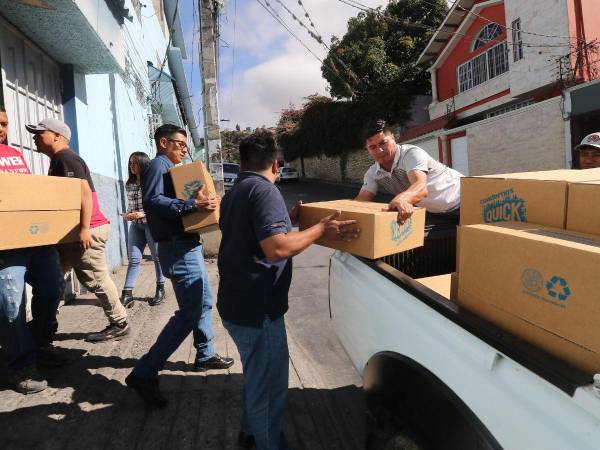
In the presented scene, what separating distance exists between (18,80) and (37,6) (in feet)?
2.74

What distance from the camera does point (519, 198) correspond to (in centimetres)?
167

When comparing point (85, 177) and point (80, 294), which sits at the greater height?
point (85, 177)

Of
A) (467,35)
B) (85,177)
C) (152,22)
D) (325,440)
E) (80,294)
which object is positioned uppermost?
(467,35)

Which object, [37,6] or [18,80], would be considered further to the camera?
[18,80]

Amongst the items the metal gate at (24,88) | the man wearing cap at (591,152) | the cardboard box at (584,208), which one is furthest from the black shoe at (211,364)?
the man wearing cap at (591,152)

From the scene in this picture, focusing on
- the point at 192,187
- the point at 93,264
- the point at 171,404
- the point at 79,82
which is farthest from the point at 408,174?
the point at 79,82

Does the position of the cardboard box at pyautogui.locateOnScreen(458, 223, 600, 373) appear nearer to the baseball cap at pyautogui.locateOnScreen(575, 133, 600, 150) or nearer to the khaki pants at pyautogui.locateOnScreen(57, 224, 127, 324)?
the baseball cap at pyautogui.locateOnScreen(575, 133, 600, 150)

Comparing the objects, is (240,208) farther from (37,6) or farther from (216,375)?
(37,6)

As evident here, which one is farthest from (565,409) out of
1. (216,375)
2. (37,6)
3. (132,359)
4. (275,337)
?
(37,6)

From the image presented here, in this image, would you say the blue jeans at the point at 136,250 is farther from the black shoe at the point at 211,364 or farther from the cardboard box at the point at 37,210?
the black shoe at the point at 211,364

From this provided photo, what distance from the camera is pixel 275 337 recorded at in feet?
6.47

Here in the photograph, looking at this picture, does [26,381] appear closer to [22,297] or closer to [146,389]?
[22,297]

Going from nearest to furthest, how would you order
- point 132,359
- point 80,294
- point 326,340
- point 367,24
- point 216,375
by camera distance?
point 216,375 → point 132,359 → point 326,340 → point 80,294 → point 367,24

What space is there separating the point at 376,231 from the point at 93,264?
2.40 metres
